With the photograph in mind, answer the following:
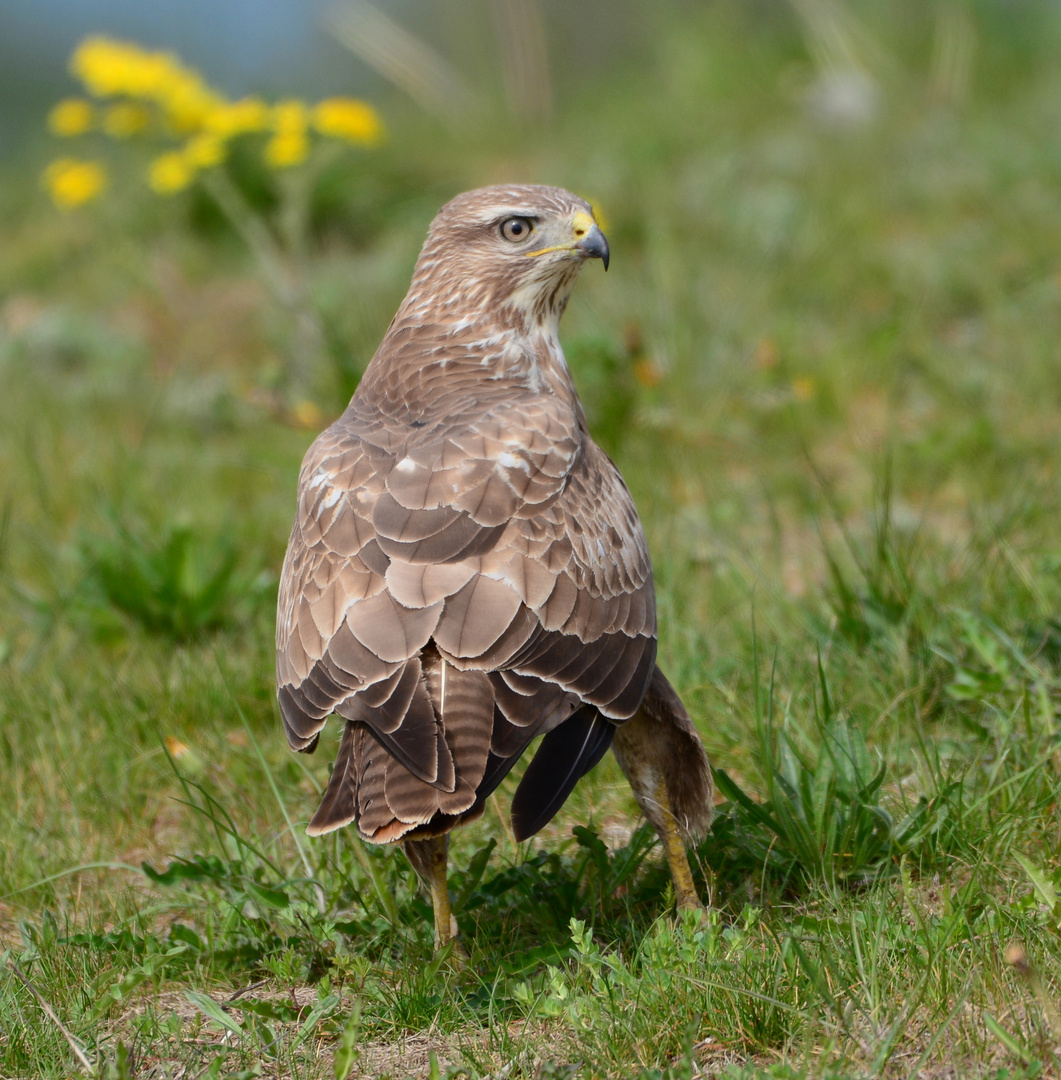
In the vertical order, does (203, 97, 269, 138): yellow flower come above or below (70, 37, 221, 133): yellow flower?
below

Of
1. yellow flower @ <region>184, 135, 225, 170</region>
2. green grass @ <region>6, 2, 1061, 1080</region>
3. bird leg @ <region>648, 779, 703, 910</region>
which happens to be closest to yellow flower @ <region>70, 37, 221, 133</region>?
yellow flower @ <region>184, 135, 225, 170</region>

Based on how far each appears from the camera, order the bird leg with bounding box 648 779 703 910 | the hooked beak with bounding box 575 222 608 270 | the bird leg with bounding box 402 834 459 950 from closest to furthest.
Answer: the bird leg with bounding box 402 834 459 950
the bird leg with bounding box 648 779 703 910
the hooked beak with bounding box 575 222 608 270

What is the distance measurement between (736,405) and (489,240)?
2.86 metres

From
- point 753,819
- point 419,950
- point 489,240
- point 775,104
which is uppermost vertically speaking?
point 775,104

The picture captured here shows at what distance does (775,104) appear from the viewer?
451 inches

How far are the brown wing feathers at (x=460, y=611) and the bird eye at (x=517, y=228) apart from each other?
56cm

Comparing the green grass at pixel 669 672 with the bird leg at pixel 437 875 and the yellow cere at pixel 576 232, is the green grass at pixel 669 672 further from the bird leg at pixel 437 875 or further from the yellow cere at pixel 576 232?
the yellow cere at pixel 576 232

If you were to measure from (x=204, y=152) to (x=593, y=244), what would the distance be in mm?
3808

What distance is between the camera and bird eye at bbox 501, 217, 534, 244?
3.52m

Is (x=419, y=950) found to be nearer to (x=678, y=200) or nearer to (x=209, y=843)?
(x=209, y=843)

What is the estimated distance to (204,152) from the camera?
6.52 m

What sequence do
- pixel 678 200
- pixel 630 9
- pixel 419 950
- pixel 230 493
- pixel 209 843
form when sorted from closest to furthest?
pixel 419 950, pixel 209 843, pixel 230 493, pixel 678 200, pixel 630 9

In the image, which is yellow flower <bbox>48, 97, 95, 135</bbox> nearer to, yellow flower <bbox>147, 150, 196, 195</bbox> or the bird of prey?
yellow flower <bbox>147, 150, 196, 195</bbox>

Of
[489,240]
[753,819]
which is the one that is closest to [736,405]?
[489,240]
